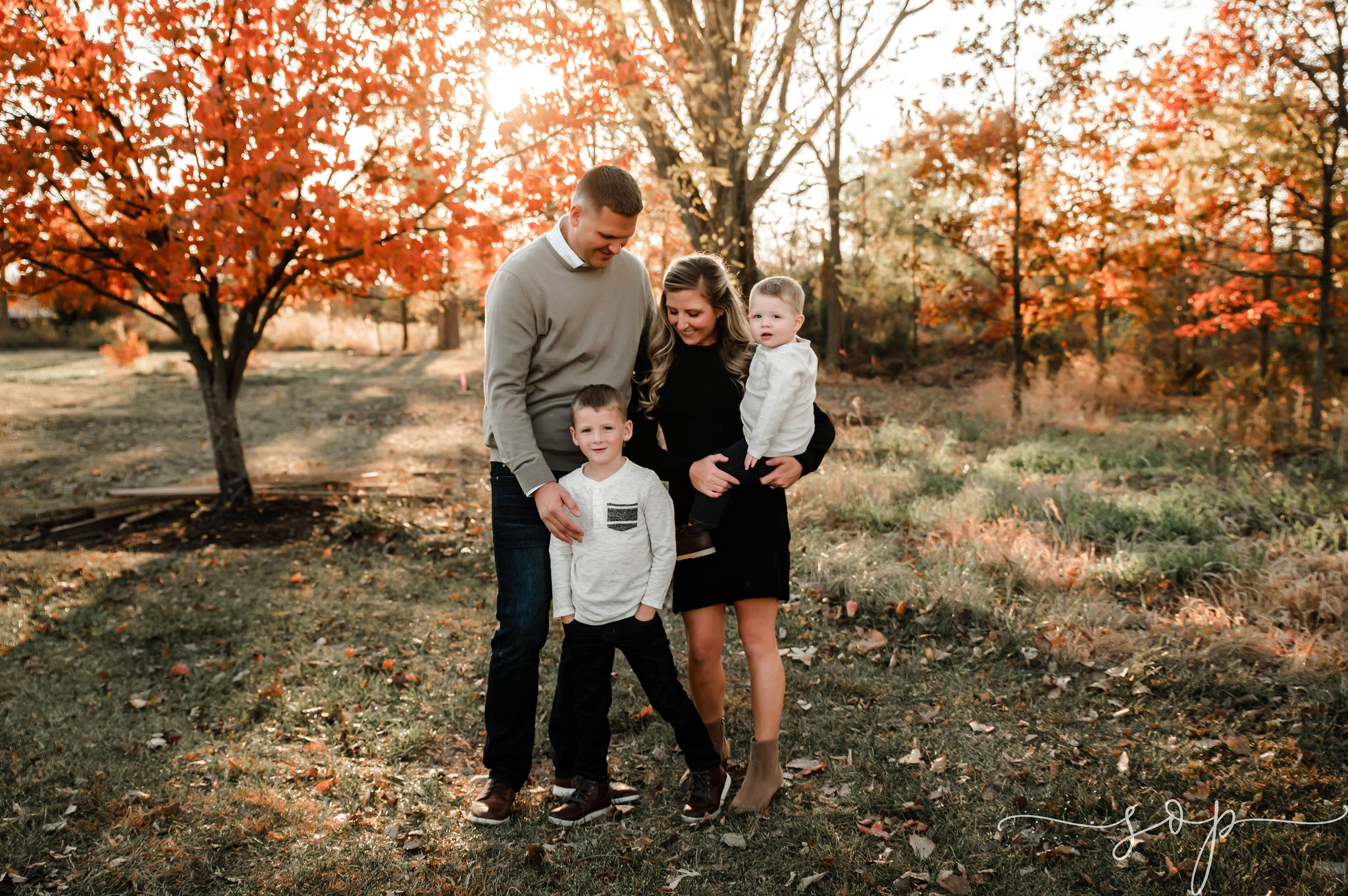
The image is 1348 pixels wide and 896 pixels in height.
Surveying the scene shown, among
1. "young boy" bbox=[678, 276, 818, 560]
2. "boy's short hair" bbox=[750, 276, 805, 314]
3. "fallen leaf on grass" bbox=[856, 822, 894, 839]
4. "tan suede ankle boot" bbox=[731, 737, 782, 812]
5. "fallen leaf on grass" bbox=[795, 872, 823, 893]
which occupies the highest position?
"boy's short hair" bbox=[750, 276, 805, 314]

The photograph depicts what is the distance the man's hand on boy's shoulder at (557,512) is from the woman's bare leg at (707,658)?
55 centimetres

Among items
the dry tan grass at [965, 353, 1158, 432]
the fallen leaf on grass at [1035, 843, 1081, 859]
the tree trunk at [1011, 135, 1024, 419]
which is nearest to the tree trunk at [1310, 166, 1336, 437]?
the dry tan grass at [965, 353, 1158, 432]

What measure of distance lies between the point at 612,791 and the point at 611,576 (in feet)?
3.21

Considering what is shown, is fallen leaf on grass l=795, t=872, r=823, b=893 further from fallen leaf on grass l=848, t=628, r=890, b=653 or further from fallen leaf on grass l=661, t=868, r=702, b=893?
fallen leaf on grass l=848, t=628, r=890, b=653

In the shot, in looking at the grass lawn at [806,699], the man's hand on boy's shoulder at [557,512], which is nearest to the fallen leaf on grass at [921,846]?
the grass lawn at [806,699]

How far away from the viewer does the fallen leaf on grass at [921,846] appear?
2832 mm

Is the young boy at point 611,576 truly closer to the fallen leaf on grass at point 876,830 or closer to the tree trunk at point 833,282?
the fallen leaf on grass at point 876,830

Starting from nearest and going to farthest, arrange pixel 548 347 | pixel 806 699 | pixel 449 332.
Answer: pixel 548 347 → pixel 806 699 → pixel 449 332

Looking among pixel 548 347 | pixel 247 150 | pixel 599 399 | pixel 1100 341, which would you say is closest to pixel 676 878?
pixel 599 399

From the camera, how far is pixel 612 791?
3.24m

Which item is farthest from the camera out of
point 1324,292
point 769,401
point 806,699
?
point 1324,292

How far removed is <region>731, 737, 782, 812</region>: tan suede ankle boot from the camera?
3055 mm

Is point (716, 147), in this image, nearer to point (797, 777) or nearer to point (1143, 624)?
point (1143, 624)

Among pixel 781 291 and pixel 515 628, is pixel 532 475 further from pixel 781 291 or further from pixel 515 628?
pixel 781 291
